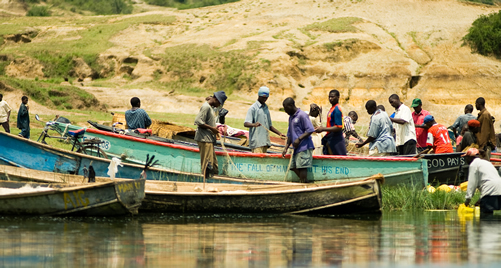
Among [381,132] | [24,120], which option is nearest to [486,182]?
[381,132]

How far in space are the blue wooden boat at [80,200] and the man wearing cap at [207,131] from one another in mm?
1531

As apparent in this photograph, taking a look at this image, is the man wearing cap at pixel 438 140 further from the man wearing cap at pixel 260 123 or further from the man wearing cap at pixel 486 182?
the man wearing cap at pixel 260 123

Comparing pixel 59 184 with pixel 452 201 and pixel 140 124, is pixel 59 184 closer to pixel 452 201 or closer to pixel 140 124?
pixel 140 124

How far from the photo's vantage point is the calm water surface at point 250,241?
6.64 m

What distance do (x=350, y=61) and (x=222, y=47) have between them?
1051 cm

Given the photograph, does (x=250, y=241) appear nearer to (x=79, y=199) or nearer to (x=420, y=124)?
(x=79, y=199)

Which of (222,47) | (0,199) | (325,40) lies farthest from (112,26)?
(0,199)

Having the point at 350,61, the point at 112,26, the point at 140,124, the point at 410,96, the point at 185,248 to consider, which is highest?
the point at 112,26

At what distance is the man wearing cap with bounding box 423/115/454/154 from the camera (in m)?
13.2

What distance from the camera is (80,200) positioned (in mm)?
9688

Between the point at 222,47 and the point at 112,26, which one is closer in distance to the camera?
the point at 222,47

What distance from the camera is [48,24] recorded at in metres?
60.3

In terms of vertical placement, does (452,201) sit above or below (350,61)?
below

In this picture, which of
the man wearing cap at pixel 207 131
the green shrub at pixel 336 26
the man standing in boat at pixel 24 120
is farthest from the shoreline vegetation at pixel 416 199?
the green shrub at pixel 336 26
